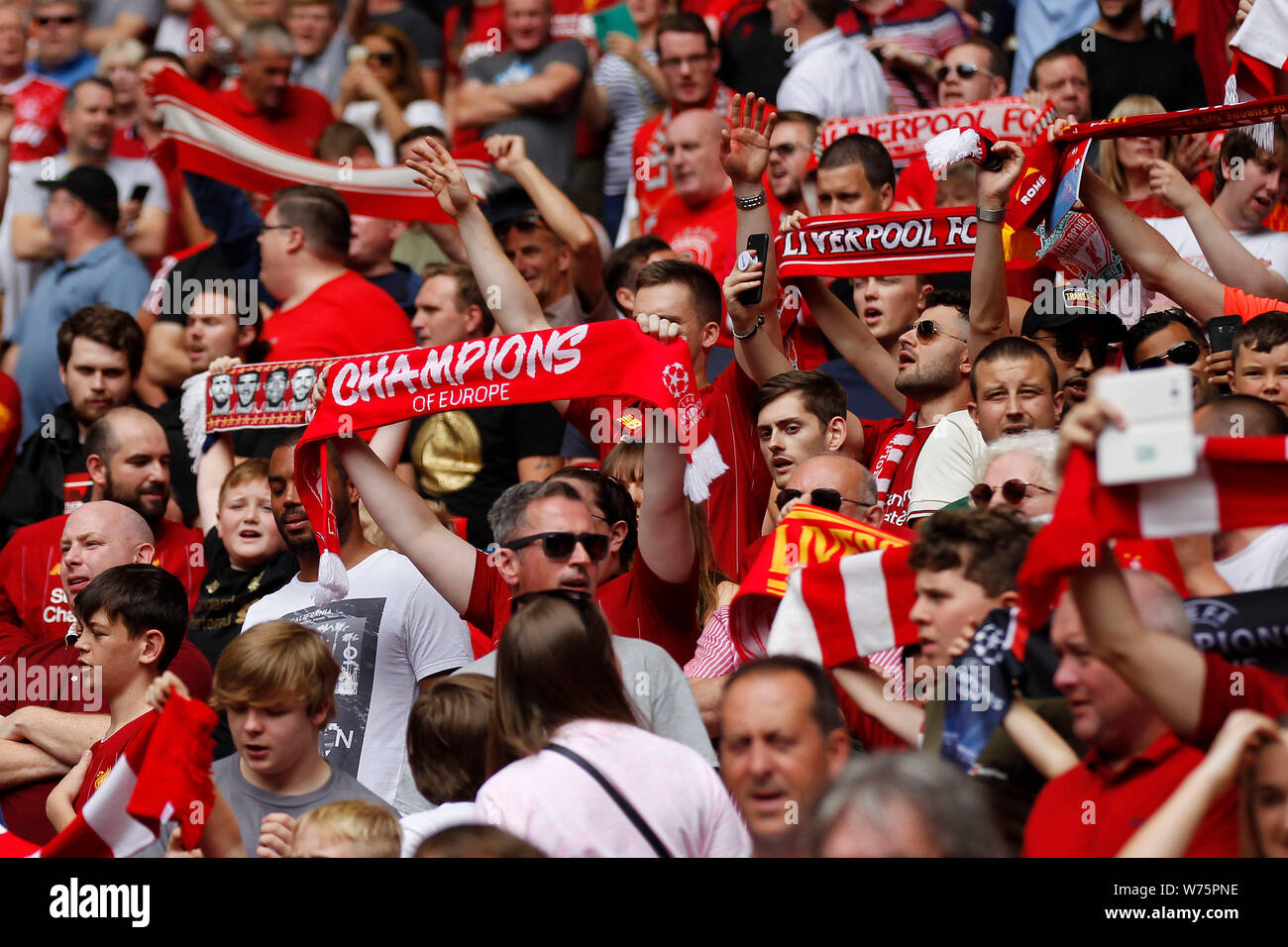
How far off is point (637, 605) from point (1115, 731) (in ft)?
7.08

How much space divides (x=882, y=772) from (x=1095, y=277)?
13.5ft

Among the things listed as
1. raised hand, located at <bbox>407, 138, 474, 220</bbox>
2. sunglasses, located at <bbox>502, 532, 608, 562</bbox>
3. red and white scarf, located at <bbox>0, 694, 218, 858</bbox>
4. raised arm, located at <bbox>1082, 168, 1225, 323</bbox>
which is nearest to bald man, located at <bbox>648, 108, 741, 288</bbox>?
raised hand, located at <bbox>407, 138, 474, 220</bbox>

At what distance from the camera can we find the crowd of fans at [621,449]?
3846mm

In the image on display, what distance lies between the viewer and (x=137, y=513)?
7.25m

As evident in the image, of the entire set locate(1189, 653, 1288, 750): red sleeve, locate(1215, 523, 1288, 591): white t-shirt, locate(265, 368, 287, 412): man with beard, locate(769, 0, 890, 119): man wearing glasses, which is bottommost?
locate(1189, 653, 1288, 750): red sleeve

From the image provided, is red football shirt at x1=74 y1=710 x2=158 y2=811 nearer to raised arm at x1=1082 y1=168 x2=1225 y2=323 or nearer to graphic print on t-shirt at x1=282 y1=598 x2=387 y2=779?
graphic print on t-shirt at x1=282 y1=598 x2=387 y2=779

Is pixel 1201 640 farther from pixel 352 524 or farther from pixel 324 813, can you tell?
pixel 352 524

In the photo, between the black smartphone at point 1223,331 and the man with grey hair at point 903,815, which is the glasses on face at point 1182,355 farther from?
the man with grey hair at point 903,815

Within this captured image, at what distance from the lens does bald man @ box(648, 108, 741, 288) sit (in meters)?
8.69

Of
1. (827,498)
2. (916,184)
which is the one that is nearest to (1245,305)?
(827,498)

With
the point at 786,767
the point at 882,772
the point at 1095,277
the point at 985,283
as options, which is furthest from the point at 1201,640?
the point at 1095,277

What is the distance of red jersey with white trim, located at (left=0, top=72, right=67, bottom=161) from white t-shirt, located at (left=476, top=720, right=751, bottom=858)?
8893 millimetres

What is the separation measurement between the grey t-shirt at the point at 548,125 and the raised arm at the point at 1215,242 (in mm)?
4671

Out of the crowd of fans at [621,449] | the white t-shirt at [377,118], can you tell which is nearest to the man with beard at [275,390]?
the crowd of fans at [621,449]
